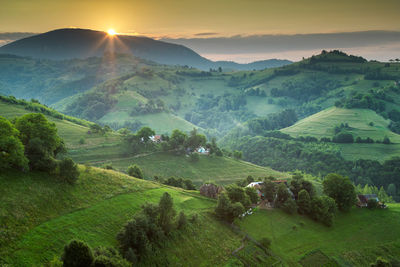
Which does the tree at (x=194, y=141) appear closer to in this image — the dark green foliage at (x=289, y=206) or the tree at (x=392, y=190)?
the dark green foliage at (x=289, y=206)

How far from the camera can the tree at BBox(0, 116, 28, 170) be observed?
4753cm

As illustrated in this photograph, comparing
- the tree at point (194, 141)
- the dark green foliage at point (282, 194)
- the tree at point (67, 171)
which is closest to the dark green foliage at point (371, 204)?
the dark green foliage at point (282, 194)

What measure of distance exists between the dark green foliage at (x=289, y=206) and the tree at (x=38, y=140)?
5629cm

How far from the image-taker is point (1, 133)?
48938 mm

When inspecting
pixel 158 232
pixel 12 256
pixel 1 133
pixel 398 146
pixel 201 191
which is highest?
pixel 1 133

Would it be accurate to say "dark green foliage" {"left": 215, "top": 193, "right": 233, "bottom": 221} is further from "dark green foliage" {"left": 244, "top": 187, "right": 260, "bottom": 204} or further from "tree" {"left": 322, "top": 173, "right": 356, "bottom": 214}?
"tree" {"left": 322, "top": 173, "right": 356, "bottom": 214}

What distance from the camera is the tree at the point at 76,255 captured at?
33750 mm

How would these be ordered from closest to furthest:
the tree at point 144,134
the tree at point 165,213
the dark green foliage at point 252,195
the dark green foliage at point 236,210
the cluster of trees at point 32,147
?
the cluster of trees at point 32,147, the tree at point 165,213, the dark green foliage at point 236,210, the dark green foliage at point 252,195, the tree at point 144,134

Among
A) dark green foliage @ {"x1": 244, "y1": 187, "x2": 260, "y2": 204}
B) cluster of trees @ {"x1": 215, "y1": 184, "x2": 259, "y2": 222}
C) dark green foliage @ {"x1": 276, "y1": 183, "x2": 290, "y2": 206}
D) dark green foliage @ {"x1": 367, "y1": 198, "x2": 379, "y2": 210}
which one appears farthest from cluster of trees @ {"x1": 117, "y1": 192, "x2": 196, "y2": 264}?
dark green foliage @ {"x1": 367, "y1": 198, "x2": 379, "y2": 210}

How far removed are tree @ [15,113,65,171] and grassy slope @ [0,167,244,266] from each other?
7.51 feet

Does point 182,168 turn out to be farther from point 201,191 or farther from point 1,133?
point 1,133

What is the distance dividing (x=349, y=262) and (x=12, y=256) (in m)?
66.8

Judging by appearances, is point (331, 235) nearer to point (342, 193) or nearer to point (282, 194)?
point (282, 194)

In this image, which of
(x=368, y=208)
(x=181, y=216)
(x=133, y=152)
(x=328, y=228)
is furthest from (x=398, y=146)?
(x=181, y=216)
